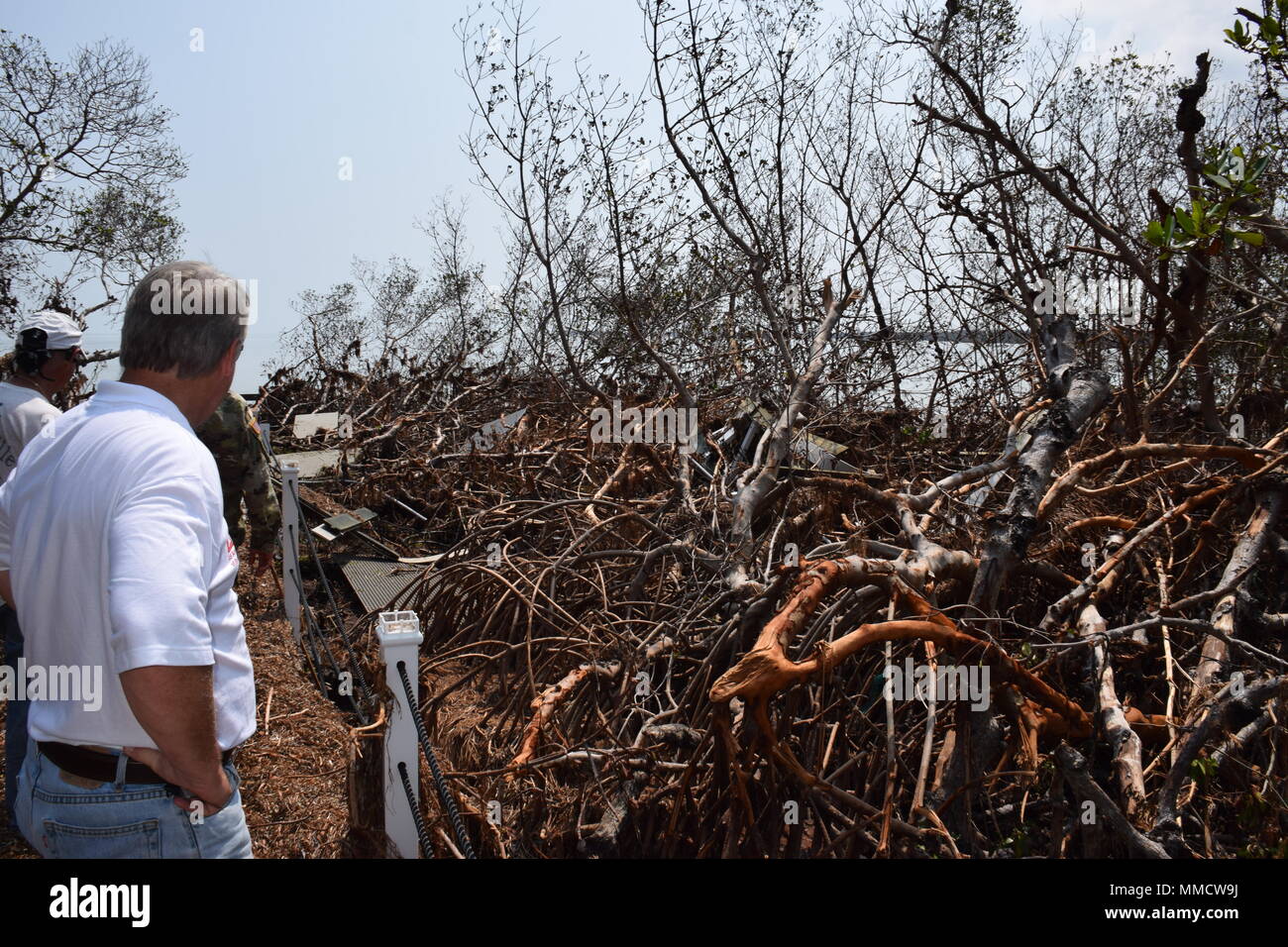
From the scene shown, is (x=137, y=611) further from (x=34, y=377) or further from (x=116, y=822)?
(x=34, y=377)

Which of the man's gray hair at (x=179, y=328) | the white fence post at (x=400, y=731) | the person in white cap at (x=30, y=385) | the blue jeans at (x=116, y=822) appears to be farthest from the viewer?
the person in white cap at (x=30, y=385)

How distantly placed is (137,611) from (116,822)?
0.43 m

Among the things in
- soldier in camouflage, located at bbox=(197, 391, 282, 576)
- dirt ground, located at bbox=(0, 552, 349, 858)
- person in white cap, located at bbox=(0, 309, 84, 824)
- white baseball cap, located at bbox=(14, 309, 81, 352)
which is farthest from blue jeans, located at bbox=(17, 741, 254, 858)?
soldier in camouflage, located at bbox=(197, 391, 282, 576)

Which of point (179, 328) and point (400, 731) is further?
point (400, 731)

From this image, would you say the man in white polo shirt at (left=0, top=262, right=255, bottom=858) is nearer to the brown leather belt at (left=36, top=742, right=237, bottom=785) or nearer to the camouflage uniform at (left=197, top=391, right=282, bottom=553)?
the brown leather belt at (left=36, top=742, right=237, bottom=785)

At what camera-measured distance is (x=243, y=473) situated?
14.7ft

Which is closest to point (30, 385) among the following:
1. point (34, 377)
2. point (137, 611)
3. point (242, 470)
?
point (34, 377)

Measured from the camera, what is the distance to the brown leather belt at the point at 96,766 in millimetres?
1517

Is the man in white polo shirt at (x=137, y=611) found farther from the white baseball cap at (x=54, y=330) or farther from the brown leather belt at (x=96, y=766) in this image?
the white baseball cap at (x=54, y=330)

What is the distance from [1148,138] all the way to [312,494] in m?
8.01

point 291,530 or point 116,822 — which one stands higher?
point 291,530

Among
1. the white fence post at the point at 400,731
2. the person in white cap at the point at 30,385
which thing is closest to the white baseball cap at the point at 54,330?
the person in white cap at the point at 30,385

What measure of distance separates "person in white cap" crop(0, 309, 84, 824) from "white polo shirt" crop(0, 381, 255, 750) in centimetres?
165

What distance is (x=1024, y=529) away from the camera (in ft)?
10.6
